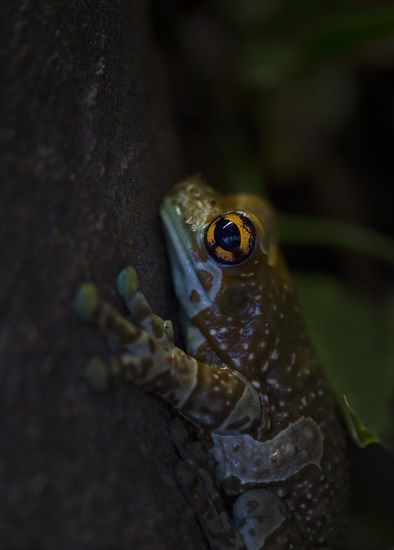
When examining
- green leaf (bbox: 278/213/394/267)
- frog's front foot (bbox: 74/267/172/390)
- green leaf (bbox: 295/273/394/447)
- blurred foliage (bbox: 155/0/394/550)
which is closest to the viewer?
frog's front foot (bbox: 74/267/172/390)

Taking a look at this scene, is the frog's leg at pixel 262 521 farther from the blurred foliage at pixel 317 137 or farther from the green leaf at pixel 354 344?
the blurred foliage at pixel 317 137

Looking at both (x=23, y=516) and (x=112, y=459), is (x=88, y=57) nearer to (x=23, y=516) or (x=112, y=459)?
(x=112, y=459)

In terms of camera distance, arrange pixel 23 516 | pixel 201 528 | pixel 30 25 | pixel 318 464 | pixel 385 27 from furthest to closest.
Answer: pixel 385 27 → pixel 318 464 → pixel 201 528 → pixel 30 25 → pixel 23 516

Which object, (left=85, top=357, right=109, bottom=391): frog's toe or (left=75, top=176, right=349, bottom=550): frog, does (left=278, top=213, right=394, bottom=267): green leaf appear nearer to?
(left=75, top=176, right=349, bottom=550): frog

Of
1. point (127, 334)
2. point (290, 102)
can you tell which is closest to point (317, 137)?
point (290, 102)

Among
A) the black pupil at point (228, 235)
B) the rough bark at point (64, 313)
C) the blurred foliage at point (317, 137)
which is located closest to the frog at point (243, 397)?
the black pupil at point (228, 235)

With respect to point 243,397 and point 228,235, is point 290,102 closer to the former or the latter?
point 228,235

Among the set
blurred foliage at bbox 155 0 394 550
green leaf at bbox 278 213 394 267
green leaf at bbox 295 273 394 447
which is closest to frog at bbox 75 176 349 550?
green leaf at bbox 295 273 394 447

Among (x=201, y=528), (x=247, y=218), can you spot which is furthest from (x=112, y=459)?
(x=247, y=218)
